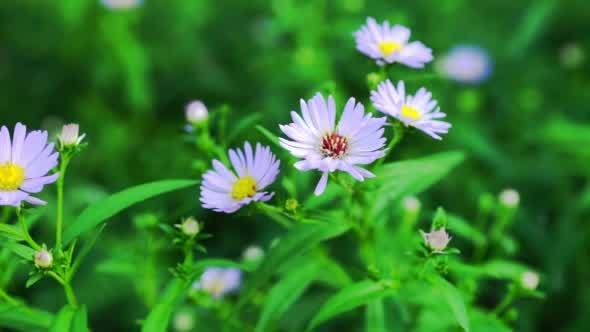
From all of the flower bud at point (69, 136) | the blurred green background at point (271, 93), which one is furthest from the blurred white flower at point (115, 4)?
the flower bud at point (69, 136)

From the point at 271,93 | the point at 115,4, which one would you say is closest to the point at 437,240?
the point at 271,93

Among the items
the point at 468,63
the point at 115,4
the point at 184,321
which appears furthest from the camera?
the point at 468,63

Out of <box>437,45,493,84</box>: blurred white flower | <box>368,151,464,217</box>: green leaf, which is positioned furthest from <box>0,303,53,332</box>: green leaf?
<box>437,45,493,84</box>: blurred white flower

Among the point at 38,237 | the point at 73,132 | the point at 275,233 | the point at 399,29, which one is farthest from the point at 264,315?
the point at 38,237

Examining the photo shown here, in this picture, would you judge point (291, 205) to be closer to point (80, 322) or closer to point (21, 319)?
point (80, 322)

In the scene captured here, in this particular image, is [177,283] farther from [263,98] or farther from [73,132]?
[263,98]
